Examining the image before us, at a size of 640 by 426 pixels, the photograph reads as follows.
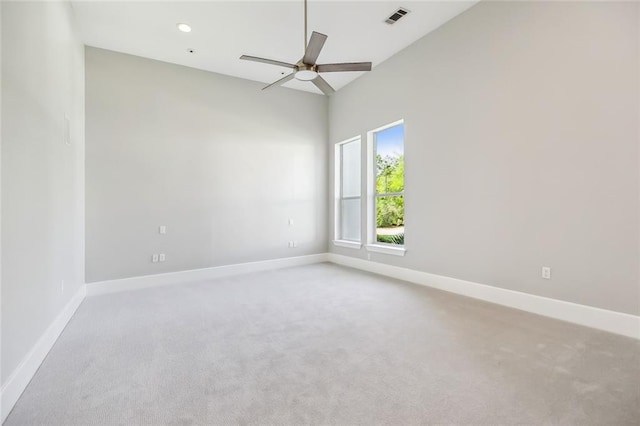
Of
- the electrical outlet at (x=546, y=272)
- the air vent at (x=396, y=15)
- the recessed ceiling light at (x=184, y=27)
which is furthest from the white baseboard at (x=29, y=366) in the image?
the air vent at (x=396, y=15)

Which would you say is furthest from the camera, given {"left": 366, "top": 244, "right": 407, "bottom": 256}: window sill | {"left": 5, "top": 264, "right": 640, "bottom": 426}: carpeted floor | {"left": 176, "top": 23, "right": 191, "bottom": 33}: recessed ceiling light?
{"left": 366, "top": 244, "right": 407, "bottom": 256}: window sill

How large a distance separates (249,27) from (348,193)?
3523 mm

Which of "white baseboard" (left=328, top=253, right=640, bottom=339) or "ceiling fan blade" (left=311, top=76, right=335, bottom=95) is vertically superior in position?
"ceiling fan blade" (left=311, top=76, right=335, bottom=95)

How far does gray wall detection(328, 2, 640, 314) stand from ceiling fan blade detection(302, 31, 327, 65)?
2.11 m

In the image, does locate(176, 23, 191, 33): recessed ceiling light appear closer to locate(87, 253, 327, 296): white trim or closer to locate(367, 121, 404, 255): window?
locate(367, 121, 404, 255): window

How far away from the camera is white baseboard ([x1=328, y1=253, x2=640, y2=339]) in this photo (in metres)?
2.58

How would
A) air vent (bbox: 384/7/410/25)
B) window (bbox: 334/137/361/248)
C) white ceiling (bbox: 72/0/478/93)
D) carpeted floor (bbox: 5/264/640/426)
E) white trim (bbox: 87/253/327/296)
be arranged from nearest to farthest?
carpeted floor (bbox: 5/264/640/426) → white ceiling (bbox: 72/0/478/93) → air vent (bbox: 384/7/410/25) → white trim (bbox: 87/253/327/296) → window (bbox: 334/137/361/248)

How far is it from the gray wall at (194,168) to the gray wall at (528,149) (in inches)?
91.8

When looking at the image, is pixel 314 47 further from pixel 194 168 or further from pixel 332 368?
pixel 194 168

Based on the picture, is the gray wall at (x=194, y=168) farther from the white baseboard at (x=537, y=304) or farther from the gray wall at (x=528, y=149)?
the white baseboard at (x=537, y=304)

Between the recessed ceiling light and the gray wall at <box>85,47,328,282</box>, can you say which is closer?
the recessed ceiling light

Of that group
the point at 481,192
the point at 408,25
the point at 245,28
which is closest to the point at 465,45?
the point at 408,25

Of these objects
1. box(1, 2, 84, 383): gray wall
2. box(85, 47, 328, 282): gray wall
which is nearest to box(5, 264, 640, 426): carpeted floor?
box(1, 2, 84, 383): gray wall

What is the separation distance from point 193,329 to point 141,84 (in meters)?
3.94
